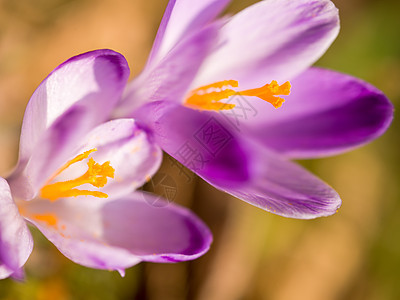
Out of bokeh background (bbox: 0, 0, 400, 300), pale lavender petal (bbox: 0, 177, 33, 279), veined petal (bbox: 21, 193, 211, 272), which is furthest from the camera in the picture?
bokeh background (bbox: 0, 0, 400, 300)

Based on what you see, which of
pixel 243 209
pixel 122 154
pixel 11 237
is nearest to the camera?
pixel 11 237

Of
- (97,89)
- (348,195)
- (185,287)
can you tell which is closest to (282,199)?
(97,89)

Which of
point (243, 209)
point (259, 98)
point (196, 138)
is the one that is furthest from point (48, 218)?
point (243, 209)

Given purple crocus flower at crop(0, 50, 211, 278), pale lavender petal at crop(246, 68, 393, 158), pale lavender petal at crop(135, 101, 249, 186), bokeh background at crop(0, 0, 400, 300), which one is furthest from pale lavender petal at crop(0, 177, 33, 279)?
bokeh background at crop(0, 0, 400, 300)

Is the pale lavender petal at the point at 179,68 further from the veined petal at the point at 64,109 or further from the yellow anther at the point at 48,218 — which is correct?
the yellow anther at the point at 48,218

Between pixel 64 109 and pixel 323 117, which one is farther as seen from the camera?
pixel 323 117

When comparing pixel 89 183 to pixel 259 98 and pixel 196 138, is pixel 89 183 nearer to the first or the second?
pixel 196 138

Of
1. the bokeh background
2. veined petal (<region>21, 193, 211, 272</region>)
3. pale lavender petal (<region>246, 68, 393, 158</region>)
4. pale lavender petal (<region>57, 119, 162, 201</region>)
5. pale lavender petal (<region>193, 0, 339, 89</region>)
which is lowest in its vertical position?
the bokeh background

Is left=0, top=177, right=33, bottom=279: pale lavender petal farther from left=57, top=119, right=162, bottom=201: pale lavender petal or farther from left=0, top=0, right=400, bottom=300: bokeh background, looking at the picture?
left=0, top=0, right=400, bottom=300: bokeh background
